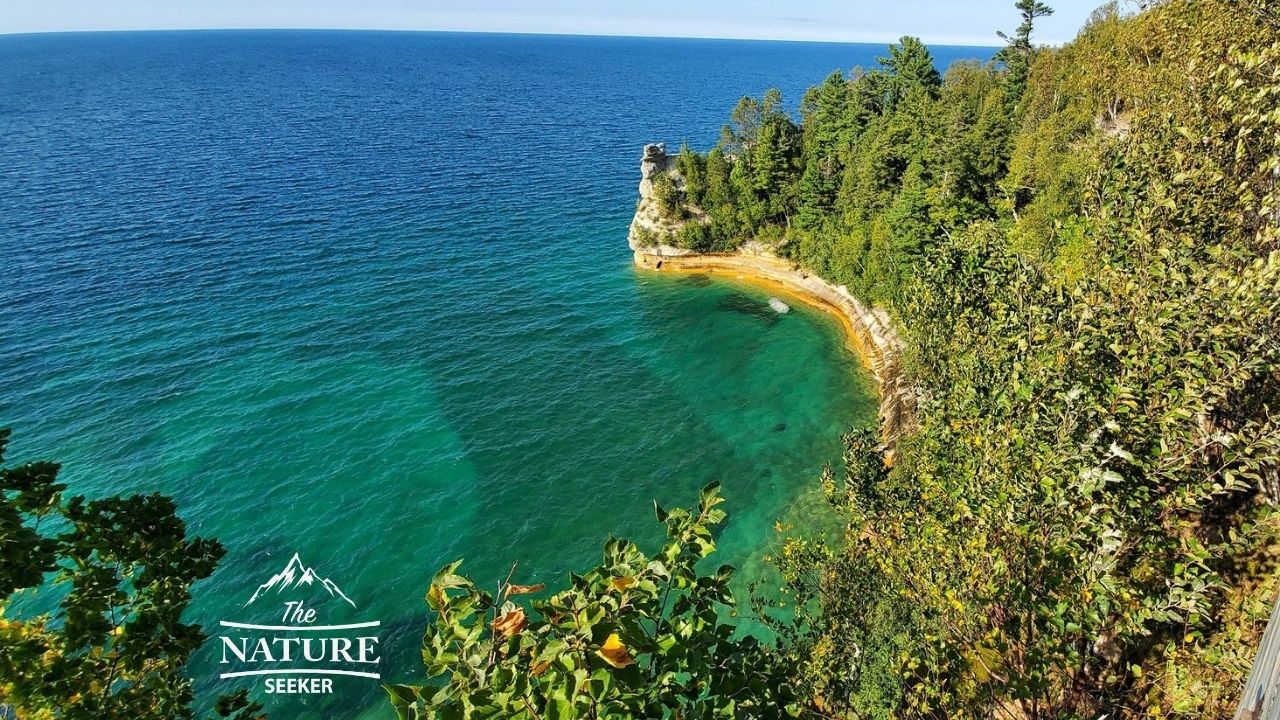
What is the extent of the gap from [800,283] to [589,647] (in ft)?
210

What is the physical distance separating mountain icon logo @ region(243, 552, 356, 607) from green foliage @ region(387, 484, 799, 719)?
105ft

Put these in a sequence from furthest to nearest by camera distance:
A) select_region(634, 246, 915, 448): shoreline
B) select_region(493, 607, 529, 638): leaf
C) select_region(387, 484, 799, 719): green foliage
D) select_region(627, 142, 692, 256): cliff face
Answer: select_region(627, 142, 692, 256): cliff face < select_region(634, 246, 915, 448): shoreline < select_region(493, 607, 529, 638): leaf < select_region(387, 484, 799, 719): green foliage

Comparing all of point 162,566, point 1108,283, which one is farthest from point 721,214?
point 162,566

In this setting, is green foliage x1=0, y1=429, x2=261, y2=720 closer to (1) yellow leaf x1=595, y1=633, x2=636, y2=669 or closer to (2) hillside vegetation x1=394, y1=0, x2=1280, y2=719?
(2) hillside vegetation x1=394, y1=0, x2=1280, y2=719

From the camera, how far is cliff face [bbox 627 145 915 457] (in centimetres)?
4356

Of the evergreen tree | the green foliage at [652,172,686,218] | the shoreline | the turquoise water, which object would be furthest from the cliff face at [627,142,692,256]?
the evergreen tree

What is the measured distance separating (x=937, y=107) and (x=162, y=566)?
72783mm

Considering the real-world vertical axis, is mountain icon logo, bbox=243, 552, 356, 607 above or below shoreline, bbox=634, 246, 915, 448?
below

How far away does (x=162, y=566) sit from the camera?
8.05 meters

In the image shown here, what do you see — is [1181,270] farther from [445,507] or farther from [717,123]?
[717,123]

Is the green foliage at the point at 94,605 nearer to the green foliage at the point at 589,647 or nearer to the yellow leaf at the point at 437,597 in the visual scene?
the yellow leaf at the point at 437,597

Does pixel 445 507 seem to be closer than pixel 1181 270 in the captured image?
No

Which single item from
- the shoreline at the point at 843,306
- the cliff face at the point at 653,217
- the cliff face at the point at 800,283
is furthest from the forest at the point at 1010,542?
the cliff face at the point at 653,217

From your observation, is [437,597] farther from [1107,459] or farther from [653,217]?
[653,217]
